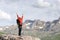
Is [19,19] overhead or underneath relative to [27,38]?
overhead

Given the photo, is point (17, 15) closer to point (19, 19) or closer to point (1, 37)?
point (19, 19)

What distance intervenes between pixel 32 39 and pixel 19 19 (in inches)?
110

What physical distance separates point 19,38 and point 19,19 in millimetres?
2351

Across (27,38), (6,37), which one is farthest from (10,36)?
(27,38)

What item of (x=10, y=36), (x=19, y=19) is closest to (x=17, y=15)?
(x=19, y=19)

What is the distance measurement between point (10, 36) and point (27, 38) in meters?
1.97

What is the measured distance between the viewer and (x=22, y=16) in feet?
77.5

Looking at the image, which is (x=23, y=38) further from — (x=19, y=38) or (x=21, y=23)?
(x=21, y=23)

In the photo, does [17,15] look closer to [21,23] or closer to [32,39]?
[21,23]

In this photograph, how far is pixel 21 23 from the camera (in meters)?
24.3

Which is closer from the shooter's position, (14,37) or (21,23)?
(14,37)

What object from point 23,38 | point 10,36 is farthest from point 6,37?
point 23,38

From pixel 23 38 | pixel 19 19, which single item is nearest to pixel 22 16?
pixel 19 19

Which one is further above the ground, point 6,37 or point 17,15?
point 17,15
